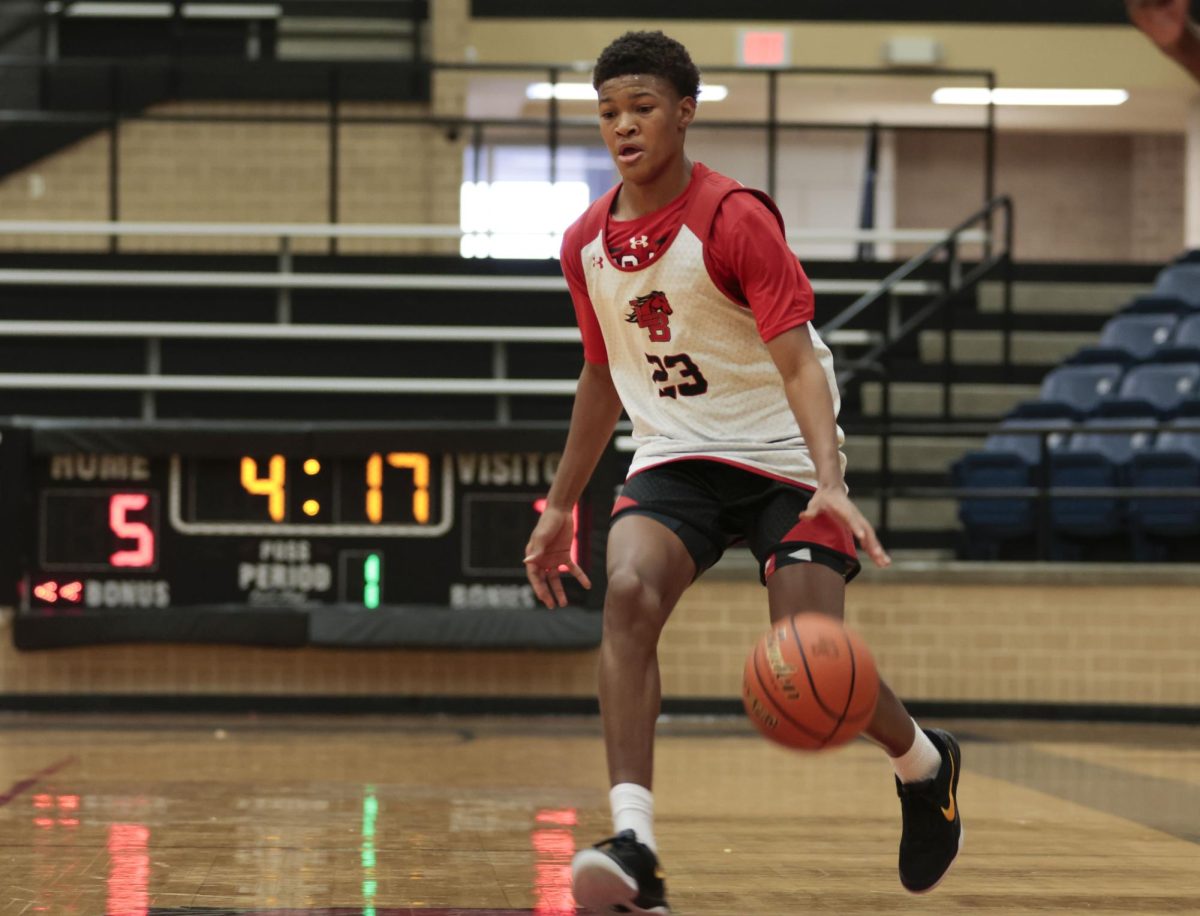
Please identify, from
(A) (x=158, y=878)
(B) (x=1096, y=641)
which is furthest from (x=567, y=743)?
(A) (x=158, y=878)

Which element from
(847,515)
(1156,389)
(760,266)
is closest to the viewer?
(847,515)

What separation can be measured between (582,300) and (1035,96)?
15.5 metres

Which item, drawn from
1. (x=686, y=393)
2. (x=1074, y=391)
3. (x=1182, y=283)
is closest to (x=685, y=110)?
(x=686, y=393)

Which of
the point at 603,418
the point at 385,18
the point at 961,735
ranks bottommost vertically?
the point at 961,735

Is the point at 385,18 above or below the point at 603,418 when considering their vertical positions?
above

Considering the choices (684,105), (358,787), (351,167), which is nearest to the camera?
(684,105)

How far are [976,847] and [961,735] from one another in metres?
4.22

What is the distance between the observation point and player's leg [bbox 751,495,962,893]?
4.64 meters

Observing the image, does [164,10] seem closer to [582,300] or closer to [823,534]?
[582,300]

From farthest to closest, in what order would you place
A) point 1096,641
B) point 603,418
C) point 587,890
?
point 1096,641, point 603,418, point 587,890

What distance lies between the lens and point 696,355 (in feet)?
15.7

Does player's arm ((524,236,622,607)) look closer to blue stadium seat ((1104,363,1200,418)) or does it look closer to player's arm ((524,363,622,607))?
player's arm ((524,363,622,607))

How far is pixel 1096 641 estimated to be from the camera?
11.3 metres

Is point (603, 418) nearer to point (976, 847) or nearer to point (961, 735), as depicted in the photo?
point (976, 847)
